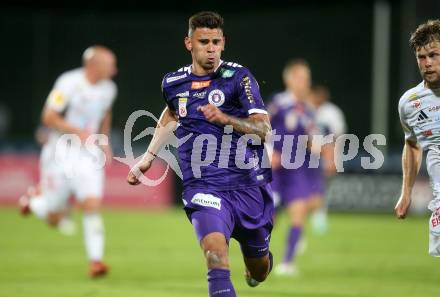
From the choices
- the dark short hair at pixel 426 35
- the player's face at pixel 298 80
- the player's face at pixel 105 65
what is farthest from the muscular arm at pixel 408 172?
the player's face at pixel 105 65

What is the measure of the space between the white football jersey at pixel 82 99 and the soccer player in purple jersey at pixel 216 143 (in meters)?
4.44

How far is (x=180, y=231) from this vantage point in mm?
17797

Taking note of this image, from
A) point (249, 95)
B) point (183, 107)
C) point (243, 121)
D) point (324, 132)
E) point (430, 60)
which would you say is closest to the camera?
point (243, 121)

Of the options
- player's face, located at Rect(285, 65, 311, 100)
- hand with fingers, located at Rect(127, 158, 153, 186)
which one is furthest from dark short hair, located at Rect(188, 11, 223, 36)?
player's face, located at Rect(285, 65, 311, 100)

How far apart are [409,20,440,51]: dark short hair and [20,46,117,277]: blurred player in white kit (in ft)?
17.6

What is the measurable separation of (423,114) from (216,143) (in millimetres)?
1678

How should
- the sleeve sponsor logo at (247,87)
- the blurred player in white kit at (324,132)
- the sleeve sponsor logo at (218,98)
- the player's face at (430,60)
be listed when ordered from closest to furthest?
the player's face at (430,60), the sleeve sponsor logo at (247,87), the sleeve sponsor logo at (218,98), the blurred player in white kit at (324,132)

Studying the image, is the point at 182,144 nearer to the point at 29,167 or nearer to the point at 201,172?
the point at 201,172

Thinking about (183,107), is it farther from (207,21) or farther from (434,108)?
(434,108)

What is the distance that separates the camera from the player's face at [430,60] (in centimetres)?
695

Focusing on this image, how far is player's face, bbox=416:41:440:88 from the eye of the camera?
6.95 metres

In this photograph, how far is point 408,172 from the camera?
7.66 metres

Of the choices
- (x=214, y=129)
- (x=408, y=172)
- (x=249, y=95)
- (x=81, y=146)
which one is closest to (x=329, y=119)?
(x=81, y=146)
